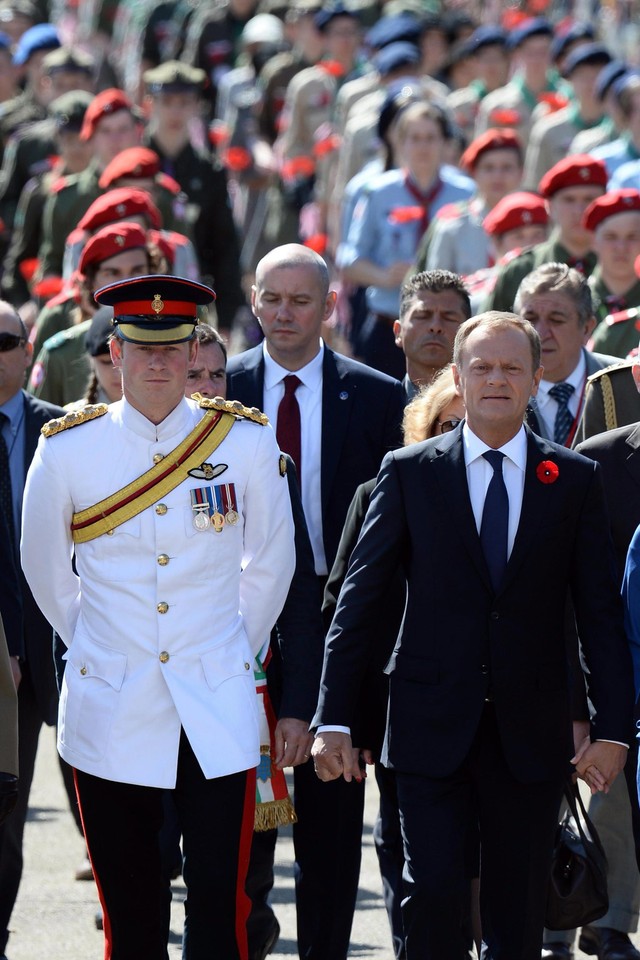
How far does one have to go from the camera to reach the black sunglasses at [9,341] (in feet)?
22.6

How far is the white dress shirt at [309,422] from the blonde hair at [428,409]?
59 cm

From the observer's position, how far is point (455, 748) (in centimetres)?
554

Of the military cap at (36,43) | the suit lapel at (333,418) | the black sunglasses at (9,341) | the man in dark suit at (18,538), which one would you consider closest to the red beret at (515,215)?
the suit lapel at (333,418)

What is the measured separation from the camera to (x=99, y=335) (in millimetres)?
7172

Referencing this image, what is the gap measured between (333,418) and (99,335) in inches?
34.0

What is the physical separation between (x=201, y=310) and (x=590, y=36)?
33.5ft

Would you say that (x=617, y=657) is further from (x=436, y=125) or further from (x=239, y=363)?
(x=436, y=125)

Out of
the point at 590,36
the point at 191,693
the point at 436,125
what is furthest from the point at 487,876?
the point at 590,36

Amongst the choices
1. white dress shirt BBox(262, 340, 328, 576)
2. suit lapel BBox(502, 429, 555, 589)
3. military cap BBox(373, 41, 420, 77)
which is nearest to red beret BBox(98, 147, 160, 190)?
white dress shirt BBox(262, 340, 328, 576)

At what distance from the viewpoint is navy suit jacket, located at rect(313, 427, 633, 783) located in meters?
5.56

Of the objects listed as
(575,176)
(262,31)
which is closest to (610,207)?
(575,176)

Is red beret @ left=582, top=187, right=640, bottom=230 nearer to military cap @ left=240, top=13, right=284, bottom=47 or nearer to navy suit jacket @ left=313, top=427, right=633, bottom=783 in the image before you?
navy suit jacket @ left=313, top=427, right=633, bottom=783

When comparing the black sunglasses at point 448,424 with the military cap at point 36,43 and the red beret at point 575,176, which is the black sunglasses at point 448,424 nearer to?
the red beret at point 575,176

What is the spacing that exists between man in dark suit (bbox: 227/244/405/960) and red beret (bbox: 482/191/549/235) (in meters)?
3.21
